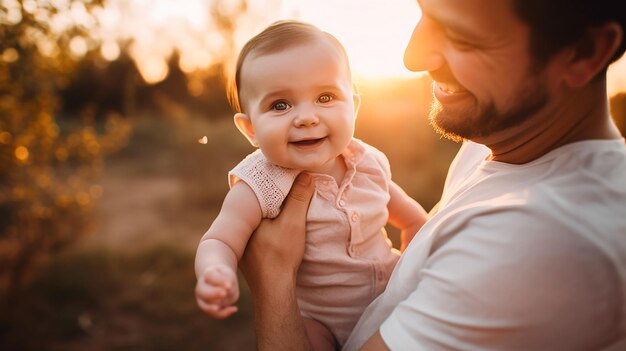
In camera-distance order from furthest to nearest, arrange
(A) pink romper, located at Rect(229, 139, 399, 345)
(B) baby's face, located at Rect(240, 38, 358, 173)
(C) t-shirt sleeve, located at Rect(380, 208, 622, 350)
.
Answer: (A) pink romper, located at Rect(229, 139, 399, 345) < (B) baby's face, located at Rect(240, 38, 358, 173) < (C) t-shirt sleeve, located at Rect(380, 208, 622, 350)

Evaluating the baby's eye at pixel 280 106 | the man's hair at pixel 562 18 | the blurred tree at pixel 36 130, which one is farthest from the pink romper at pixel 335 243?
the blurred tree at pixel 36 130

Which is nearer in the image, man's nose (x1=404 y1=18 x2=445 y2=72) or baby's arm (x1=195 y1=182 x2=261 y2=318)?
baby's arm (x1=195 y1=182 x2=261 y2=318)

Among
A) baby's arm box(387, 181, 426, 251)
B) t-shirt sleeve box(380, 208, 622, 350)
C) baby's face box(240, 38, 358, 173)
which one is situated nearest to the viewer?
t-shirt sleeve box(380, 208, 622, 350)

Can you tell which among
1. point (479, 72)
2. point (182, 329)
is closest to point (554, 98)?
point (479, 72)

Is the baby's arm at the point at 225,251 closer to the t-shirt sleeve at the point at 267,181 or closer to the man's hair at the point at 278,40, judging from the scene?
the t-shirt sleeve at the point at 267,181

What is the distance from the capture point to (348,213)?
1.85 metres

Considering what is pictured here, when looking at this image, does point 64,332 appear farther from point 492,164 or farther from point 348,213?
point 492,164

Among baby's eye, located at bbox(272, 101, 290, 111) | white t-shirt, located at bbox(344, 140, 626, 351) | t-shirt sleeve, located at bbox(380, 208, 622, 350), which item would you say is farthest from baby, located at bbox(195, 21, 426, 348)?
t-shirt sleeve, located at bbox(380, 208, 622, 350)

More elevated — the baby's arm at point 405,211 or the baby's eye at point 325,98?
the baby's eye at point 325,98

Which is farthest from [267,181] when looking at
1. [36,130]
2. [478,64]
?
[36,130]

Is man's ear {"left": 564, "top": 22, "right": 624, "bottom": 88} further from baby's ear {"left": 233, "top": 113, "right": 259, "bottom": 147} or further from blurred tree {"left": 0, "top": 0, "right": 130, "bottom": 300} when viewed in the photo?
blurred tree {"left": 0, "top": 0, "right": 130, "bottom": 300}

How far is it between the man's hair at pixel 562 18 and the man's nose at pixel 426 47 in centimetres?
27

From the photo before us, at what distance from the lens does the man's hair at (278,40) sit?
1760 mm

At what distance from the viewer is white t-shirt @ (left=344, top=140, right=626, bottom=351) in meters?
1.17
